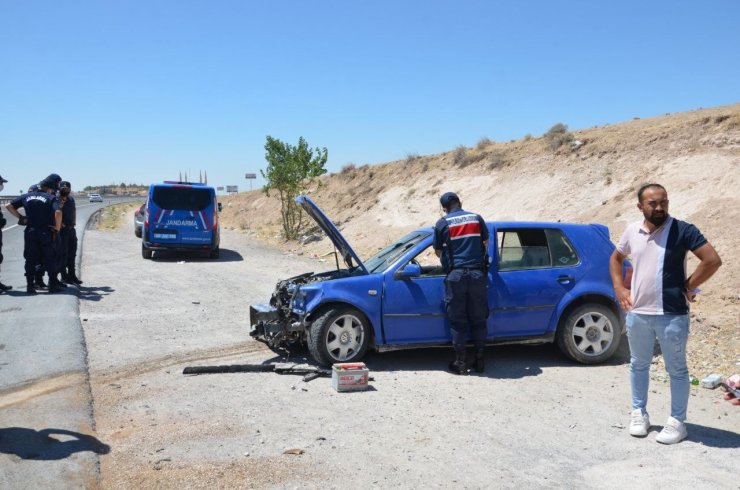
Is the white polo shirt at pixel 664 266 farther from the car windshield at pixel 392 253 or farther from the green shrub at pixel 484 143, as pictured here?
the green shrub at pixel 484 143

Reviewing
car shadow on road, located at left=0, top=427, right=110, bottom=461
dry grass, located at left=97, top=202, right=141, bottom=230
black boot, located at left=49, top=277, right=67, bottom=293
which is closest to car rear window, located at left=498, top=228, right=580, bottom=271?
car shadow on road, located at left=0, top=427, right=110, bottom=461

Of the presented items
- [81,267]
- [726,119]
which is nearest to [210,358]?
[81,267]

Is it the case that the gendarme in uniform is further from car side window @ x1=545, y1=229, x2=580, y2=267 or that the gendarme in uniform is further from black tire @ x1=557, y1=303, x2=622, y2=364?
black tire @ x1=557, y1=303, x2=622, y2=364

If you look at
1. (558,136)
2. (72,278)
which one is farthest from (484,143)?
(72,278)

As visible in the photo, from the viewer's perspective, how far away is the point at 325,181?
129 ft

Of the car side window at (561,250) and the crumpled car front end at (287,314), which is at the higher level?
the car side window at (561,250)

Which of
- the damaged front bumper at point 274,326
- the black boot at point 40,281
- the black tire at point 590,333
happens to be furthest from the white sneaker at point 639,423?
the black boot at point 40,281

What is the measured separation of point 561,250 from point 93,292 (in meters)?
8.66

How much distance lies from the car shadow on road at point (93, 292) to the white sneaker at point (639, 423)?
9156mm

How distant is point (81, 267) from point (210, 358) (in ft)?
31.7

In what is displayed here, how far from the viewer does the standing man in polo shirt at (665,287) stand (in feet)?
15.4

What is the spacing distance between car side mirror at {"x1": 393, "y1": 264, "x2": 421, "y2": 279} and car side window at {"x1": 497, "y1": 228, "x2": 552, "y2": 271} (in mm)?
954

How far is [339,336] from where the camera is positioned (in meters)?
6.80

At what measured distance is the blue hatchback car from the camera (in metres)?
6.80
